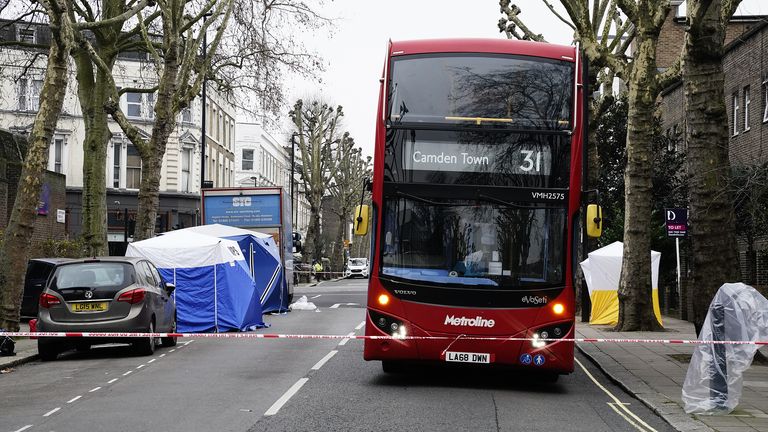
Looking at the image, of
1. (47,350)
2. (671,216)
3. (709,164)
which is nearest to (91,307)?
(47,350)

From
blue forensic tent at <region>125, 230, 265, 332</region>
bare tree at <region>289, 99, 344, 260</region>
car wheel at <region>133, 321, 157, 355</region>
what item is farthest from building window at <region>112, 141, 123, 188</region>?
car wheel at <region>133, 321, 157, 355</region>

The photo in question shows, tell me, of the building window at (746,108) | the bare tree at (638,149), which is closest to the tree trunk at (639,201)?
the bare tree at (638,149)

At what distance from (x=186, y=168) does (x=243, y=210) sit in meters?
34.3

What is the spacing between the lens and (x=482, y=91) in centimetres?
1336

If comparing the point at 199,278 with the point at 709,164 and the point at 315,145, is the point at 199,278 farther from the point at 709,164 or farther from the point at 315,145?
the point at 315,145

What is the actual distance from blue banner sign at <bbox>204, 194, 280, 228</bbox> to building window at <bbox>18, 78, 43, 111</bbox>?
7715mm

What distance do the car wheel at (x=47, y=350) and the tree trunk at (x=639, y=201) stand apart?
12.1m

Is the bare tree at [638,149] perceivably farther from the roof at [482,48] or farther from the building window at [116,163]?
the building window at [116,163]

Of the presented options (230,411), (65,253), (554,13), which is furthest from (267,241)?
(230,411)

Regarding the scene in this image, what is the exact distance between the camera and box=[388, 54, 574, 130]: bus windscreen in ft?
43.4

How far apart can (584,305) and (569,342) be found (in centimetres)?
1723

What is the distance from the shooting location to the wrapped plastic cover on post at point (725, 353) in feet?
36.7

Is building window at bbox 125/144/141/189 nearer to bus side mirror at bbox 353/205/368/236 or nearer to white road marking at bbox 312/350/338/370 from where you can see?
white road marking at bbox 312/350/338/370

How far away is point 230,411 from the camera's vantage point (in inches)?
432
